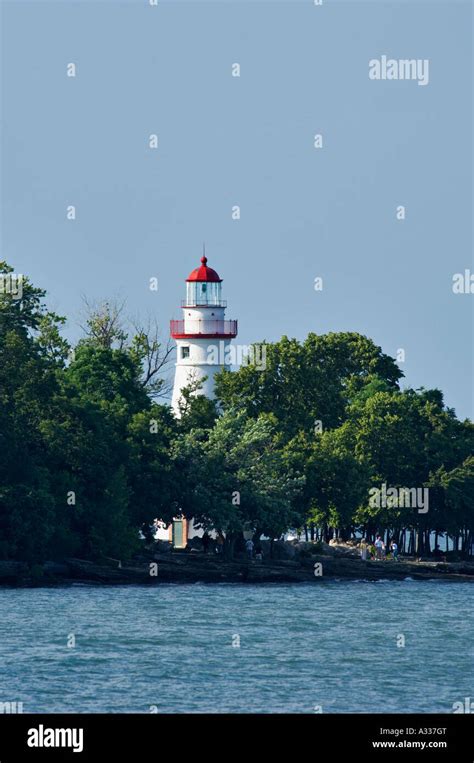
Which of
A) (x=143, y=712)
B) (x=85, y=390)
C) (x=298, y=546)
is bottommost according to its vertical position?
(x=143, y=712)

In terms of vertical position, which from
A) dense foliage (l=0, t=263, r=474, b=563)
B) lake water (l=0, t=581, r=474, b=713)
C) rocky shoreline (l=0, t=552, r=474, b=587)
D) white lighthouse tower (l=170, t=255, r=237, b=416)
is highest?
white lighthouse tower (l=170, t=255, r=237, b=416)

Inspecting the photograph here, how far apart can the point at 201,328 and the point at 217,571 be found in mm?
15667

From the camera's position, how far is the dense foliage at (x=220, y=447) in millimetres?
78938

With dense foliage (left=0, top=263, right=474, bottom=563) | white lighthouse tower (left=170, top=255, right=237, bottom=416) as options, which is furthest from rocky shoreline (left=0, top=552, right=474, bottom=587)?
white lighthouse tower (left=170, top=255, right=237, bottom=416)

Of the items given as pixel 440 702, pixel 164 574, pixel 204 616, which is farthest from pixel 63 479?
pixel 440 702

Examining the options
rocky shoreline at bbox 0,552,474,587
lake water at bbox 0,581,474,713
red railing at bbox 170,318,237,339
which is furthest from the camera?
red railing at bbox 170,318,237,339

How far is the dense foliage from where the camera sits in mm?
78938

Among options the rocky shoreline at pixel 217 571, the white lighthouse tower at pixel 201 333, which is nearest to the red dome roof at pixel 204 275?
the white lighthouse tower at pixel 201 333

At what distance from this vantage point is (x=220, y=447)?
88.3 meters

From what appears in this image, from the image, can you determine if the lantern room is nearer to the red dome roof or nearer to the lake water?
the red dome roof

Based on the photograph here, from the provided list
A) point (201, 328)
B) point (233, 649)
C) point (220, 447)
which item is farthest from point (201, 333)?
point (233, 649)

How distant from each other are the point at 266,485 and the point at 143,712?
42.0m

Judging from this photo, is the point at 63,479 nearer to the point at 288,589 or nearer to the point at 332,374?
the point at 288,589

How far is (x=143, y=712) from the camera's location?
1831 inches
